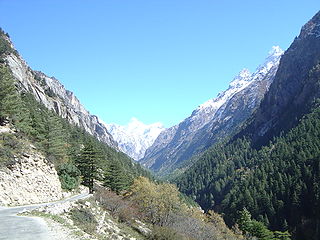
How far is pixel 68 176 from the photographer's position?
5381 cm

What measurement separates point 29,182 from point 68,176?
1629 cm

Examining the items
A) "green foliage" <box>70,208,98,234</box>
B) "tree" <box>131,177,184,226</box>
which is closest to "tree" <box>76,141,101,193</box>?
"tree" <box>131,177,184,226</box>

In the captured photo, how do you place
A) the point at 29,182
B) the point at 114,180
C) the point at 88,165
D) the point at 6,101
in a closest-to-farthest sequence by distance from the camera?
1. the point at 29,182
2. the point at 6,101
3. the point at 88,165
4. the point at 114,180

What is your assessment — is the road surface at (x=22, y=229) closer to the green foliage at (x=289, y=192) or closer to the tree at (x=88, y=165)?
the tree at (x=88, y=165)

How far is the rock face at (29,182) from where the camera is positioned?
34.1 m

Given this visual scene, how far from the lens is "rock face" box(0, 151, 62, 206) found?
34125 mm

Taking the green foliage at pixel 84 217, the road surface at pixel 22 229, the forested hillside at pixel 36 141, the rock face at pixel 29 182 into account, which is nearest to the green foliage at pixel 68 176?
the forested hillside at pixel 36 141

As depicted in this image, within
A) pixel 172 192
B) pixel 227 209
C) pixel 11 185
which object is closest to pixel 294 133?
pixel 227 209

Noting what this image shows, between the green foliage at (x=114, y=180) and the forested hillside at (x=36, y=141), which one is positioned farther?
the green foliage at (x=114, y=180)

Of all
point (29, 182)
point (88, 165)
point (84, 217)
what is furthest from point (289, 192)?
point (29, 182)

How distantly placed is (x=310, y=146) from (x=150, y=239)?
128 m

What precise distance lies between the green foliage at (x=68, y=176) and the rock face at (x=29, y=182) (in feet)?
20.5

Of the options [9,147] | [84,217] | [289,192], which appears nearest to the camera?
[84,217]

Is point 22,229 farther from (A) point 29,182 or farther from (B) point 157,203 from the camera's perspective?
(B) point 157,203
